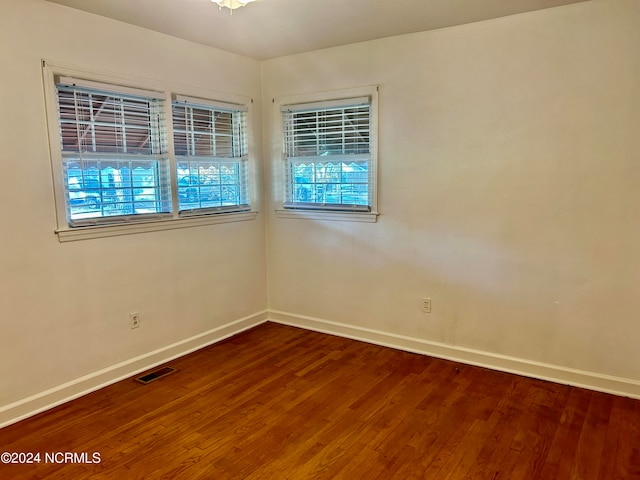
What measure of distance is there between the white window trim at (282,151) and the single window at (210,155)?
305 mm

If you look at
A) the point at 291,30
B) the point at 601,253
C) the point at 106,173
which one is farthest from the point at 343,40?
the point at 601,253

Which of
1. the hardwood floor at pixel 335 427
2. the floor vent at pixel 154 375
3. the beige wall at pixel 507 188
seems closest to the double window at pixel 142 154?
the beige wall at pixel 507 188

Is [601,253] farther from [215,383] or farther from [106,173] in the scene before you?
[106,173]

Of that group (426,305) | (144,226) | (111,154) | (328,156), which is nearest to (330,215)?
(328,156)

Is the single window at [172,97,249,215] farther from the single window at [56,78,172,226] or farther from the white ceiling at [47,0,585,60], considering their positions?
the white ceiling at [47,0,585,60]

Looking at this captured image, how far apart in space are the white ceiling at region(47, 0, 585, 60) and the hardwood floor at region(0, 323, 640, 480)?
2.45 metres

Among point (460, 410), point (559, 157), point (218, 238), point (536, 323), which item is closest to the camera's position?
point (460, 410)

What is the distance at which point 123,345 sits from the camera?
3176mm

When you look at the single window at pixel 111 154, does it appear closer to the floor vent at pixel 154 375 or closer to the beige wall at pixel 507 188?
the floor vent at pixel 154 375

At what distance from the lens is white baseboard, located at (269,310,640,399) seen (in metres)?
2.87

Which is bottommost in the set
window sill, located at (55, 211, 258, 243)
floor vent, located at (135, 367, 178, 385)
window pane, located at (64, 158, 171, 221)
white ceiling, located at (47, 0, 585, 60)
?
floor vent, located at (135, 367, 178, 385)

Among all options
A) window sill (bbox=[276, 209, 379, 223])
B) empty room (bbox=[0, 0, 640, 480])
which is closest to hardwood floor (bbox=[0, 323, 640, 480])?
empty room (bbox=[0, 0, 640, 480])

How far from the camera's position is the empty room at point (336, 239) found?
2457 millimetres

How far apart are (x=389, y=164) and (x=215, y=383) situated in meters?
2.10
